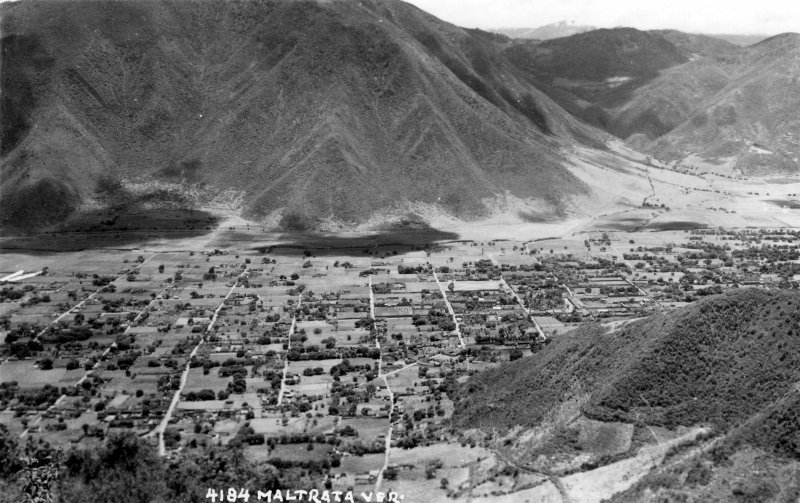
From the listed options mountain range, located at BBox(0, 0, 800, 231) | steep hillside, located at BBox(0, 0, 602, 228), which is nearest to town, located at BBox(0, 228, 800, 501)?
mountain range, located at BBox(0, 0, 800, 231)

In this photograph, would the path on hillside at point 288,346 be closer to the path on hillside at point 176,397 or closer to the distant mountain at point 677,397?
the path on hillside at point 176,397

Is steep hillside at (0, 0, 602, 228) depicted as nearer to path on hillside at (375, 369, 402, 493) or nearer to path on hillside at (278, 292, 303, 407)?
path on hillside at (278, 292, 303, 407)

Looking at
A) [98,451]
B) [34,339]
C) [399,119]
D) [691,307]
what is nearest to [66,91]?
[399,119]

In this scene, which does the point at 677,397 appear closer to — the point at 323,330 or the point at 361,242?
the point at 323,330

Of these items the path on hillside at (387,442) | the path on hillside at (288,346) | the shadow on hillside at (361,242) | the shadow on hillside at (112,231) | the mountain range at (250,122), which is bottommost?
the path on hillside at (387,442)

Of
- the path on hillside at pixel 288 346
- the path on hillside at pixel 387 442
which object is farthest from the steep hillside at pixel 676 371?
the path on hillside at pixel 288 346
